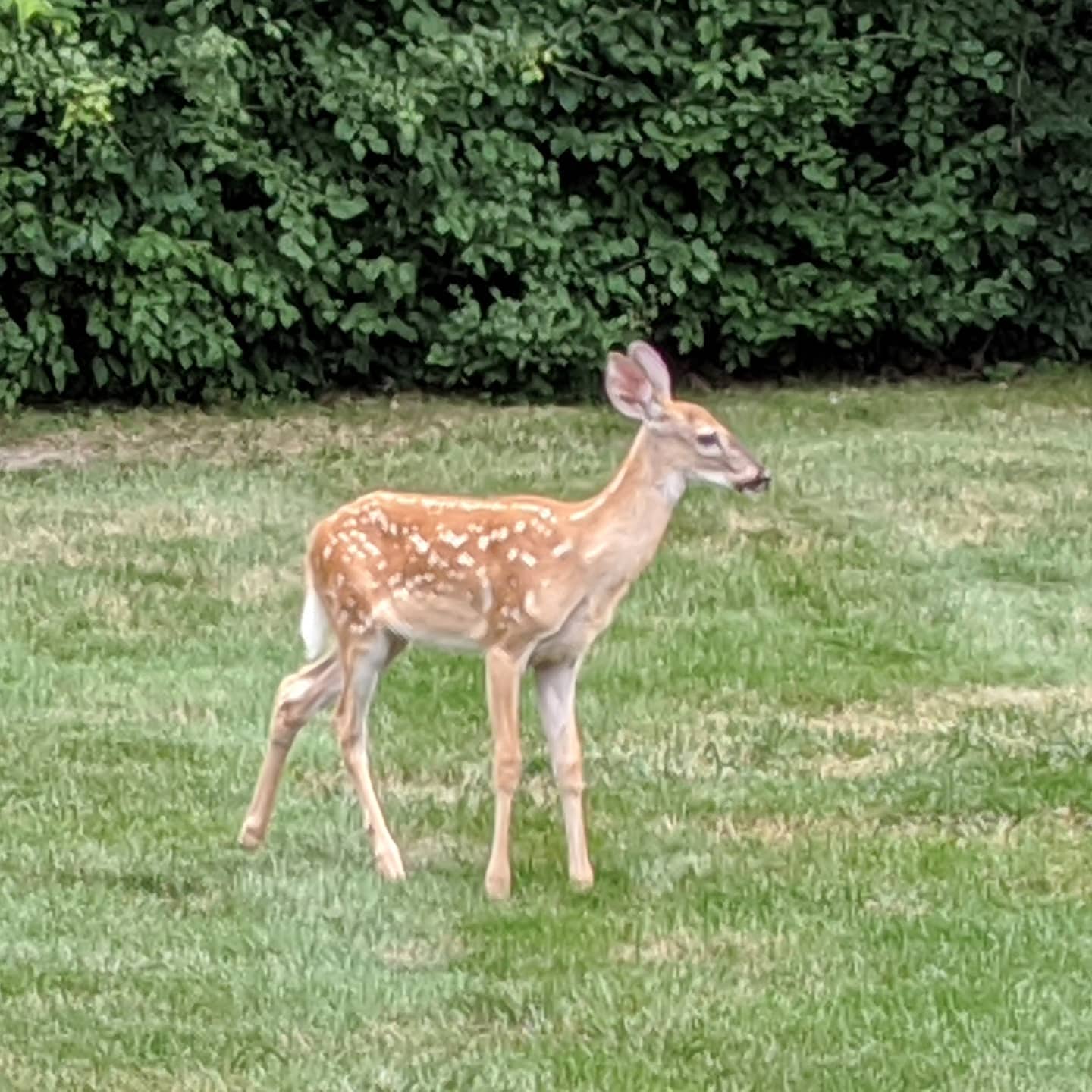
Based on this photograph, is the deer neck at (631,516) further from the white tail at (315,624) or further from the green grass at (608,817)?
the green grass at (608,817)

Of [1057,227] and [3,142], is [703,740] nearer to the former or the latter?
[3,142]

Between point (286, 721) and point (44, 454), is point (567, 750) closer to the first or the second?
point (286, 721)

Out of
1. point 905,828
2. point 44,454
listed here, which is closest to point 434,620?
point 905,828

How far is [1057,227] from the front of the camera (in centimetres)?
1499

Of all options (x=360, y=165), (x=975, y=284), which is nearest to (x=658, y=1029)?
(x=360, y=165)

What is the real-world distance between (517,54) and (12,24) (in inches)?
105

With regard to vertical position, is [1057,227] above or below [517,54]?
below

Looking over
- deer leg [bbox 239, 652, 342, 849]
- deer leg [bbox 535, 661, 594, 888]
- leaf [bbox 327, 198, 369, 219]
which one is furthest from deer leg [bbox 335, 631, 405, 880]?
leaf [bbox 327, 198, 369, 219]

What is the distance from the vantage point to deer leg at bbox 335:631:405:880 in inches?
254

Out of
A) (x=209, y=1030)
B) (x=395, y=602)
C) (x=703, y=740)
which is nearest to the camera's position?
(x=209, y=1030)

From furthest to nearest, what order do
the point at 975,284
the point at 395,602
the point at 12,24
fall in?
the point at 975,284
the point at 12,24
the point at 395,602

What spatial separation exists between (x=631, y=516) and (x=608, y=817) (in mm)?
1029

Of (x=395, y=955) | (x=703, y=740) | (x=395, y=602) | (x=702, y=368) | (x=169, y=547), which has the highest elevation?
(x=395, y=602)

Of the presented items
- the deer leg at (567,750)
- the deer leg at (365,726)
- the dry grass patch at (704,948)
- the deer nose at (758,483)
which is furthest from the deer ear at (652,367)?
the dry grass patch at (704,948)
